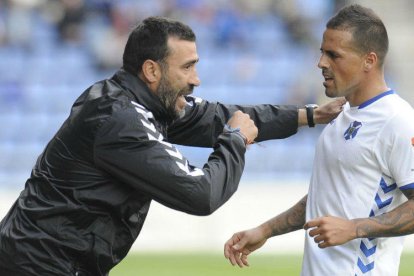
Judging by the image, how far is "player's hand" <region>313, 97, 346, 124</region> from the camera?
554 cm

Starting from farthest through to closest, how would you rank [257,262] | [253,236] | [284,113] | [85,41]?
[85,41], [257,262], [284,113], [253,236]

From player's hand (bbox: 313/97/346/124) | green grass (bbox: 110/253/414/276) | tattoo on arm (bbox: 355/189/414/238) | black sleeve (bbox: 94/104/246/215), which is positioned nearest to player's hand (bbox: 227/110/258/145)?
black sleeve (bbox: 94/104/246/215)

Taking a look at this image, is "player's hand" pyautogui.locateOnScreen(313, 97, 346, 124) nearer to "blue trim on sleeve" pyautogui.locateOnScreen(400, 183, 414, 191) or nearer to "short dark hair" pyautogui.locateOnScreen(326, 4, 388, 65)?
"short dark hair" pyautogui.locateOnScreen(326, 4, 388, 65)

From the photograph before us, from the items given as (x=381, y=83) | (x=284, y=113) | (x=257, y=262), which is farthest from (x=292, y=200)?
(x=381, y=83)

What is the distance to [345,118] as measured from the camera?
5023 millimetres

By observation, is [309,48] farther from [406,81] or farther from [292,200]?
[292,200]

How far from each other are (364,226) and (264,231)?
2.71ft

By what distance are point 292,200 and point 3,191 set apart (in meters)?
4.01

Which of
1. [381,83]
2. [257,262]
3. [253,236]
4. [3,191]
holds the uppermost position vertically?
[381,83]

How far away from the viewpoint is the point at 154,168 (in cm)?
485

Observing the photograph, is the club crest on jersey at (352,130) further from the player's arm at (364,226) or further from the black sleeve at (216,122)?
the black sleeve at (216,122)

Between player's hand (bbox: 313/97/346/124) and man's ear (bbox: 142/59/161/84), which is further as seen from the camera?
player's hand (bbox: 313/97/346/124)

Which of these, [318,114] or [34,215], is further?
[318,114]

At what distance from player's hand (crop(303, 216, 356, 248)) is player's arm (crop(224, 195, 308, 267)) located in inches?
28.4
